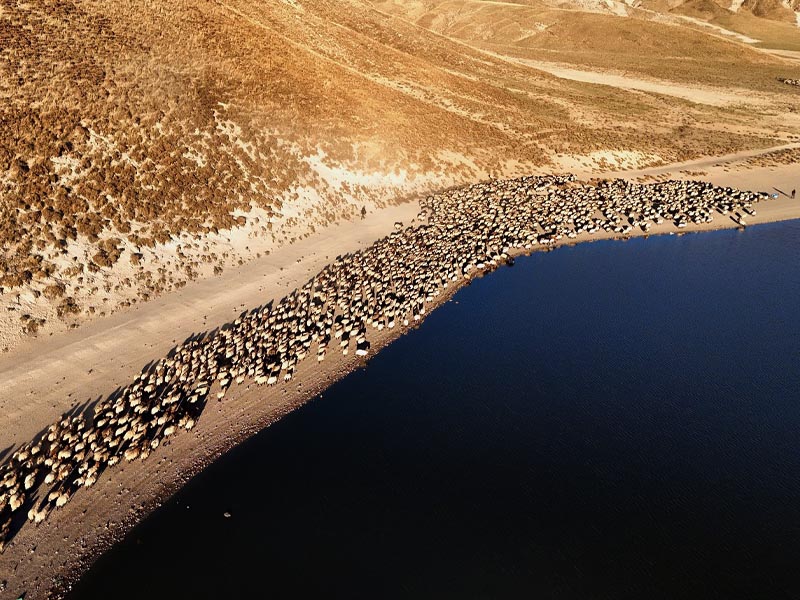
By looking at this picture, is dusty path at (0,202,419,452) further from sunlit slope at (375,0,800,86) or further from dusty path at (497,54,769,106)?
sunlit slope at (375,0,800,86)

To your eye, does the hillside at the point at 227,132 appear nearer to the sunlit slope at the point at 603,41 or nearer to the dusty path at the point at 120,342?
the dusty path at the point at 120,342

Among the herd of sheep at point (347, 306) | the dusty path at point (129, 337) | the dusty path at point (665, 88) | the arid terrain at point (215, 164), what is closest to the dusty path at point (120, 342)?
the dusty path at point (129, 337)

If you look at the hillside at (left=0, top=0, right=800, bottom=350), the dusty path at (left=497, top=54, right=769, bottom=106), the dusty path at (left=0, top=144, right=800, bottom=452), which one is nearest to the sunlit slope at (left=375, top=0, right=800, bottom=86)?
the dusty path at (left=497, top=54, right=769, bottom=106)

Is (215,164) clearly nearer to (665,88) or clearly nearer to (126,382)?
(126,382)

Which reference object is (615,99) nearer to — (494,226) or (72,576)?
(494,226)

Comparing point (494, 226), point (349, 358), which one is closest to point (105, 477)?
point (349, 358)

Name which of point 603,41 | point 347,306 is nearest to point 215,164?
point 347,306
